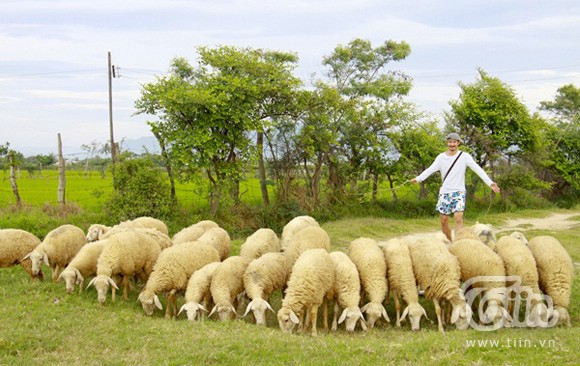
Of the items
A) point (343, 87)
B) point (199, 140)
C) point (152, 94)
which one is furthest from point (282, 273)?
point (343, 87)

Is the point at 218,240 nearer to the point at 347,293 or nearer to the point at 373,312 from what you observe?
the point at 347,293

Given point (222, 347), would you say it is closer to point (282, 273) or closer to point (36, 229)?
point (282, 273)

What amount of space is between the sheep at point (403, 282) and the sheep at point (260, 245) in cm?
257

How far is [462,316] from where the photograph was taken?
821 centimetres

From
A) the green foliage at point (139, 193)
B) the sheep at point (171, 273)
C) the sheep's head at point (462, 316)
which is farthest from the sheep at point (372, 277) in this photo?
the green foliage at point (139, 193)

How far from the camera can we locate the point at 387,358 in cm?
654

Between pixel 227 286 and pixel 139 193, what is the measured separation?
876cm

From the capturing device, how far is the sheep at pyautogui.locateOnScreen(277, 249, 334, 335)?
318 inches

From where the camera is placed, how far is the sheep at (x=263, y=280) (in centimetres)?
842

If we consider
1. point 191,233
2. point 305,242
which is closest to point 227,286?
point 305,242

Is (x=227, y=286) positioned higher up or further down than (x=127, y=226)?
further down

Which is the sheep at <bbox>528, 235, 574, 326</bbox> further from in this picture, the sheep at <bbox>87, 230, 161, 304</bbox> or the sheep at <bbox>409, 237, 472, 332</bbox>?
the sheep at <bbox>87, 230, 161, 304</bbox>

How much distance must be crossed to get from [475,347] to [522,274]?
2569 millimetres

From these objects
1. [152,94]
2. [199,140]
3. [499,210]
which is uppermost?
[152,94]
